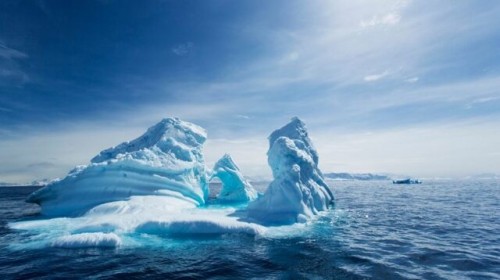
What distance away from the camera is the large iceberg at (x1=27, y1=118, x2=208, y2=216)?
83.4ft

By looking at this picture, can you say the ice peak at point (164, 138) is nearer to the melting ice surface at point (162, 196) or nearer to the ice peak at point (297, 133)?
the melting ice surface at point (162, 196)

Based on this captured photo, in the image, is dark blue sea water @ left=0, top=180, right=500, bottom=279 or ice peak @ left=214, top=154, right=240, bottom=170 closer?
dark blue sea water @ left=0, top=180, right=500, bottom=279

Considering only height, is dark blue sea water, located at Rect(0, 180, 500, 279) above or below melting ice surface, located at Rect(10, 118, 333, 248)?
below

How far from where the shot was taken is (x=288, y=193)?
22.2 meters

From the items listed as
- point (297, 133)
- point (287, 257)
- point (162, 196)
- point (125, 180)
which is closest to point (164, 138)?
point (125, 180)

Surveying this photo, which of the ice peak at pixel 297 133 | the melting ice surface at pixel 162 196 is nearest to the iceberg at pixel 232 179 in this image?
the melting ice surface at pixel 162 196

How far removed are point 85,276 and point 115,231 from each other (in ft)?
20.3

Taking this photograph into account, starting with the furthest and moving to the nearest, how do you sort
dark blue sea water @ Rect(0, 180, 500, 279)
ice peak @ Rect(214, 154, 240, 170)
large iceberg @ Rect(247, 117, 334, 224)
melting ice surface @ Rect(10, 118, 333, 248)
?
ice peak @ Rect(214, 154, 240, 170) < large iceberg @ Rect(247, 117, 334, 224) < melting ice surface @ Rect(10, 118, 333, 248) < dark blue sea water @ Rect(0, 180, 500, 279)

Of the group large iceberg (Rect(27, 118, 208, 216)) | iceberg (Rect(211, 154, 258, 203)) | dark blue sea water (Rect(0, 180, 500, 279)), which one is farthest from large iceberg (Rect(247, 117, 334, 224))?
iceberg (Rect(211, 154, 258, 203))

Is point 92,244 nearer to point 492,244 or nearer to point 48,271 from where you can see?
point 48,271

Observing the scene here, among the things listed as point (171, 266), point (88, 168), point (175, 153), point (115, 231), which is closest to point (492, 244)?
point (171, 266)

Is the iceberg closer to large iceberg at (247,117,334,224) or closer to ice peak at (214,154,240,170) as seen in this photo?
ice peak at (214,154,240,170)

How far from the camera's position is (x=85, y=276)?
11.3m

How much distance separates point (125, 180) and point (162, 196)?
3.52 meters
